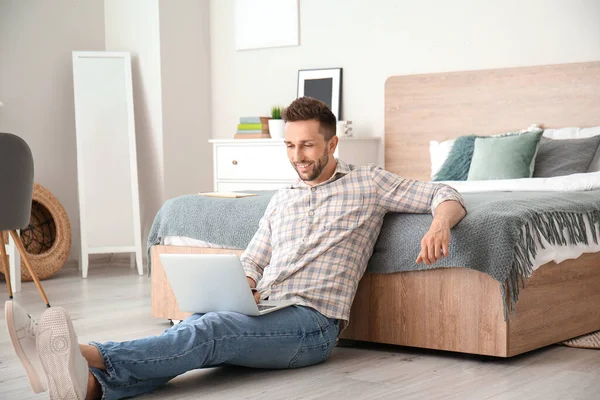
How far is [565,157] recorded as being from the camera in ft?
13.2

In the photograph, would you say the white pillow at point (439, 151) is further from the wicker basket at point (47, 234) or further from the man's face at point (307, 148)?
the wicker basket at point (47, 234)

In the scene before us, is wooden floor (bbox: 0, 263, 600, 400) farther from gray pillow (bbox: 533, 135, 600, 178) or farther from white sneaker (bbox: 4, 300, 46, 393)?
gray pillow (bbox: 533, 135, 600, 178)

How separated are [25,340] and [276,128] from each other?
122 inches

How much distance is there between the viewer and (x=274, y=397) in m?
2.40

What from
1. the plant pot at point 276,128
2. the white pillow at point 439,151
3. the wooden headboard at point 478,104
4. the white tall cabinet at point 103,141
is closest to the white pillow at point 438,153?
the white pillow at point 439,151

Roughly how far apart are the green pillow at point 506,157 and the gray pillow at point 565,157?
5cm

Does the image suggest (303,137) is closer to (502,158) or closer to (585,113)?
(502,158)

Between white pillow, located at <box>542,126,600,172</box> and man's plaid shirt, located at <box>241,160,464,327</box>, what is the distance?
1.50m

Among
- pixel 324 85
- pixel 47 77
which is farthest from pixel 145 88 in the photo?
pixel 324 85

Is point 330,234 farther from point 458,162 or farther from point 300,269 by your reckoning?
point 458,162

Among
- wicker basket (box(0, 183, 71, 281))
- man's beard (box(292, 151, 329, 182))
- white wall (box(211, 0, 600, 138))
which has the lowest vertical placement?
wicker basket (box(0, 183, 71, 281))

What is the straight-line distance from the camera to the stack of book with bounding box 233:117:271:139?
5.27 m

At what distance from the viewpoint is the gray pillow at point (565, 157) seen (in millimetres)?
3990

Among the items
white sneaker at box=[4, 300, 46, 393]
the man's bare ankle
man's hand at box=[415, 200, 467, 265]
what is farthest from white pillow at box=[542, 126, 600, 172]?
white sneaker at box=[4, 300, 46, 393]
